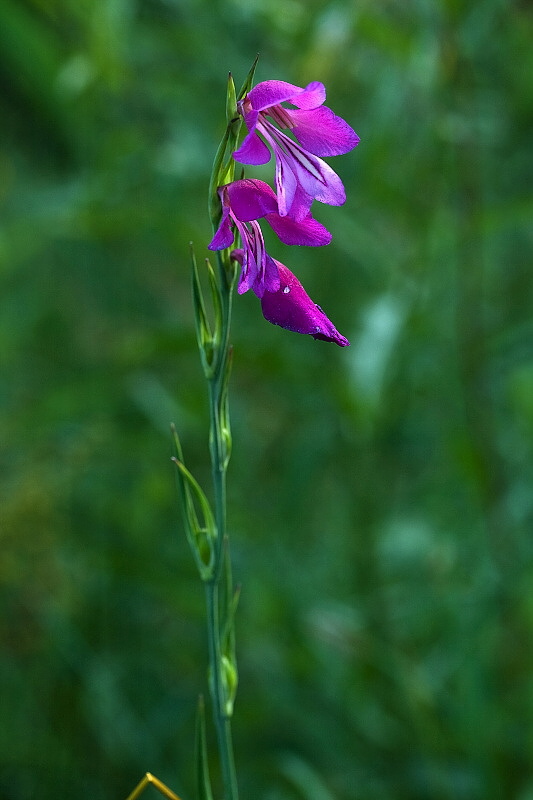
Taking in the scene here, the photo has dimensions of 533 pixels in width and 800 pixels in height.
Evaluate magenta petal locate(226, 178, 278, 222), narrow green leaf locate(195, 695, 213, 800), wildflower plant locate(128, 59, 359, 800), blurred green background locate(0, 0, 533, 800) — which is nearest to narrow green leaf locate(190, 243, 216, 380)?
wildflower plant locate(128, 59, 359, 800)

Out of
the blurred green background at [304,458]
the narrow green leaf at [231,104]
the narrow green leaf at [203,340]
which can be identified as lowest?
the narrow green leaf at [203,340]

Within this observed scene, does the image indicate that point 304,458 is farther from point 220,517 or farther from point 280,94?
point 280,94

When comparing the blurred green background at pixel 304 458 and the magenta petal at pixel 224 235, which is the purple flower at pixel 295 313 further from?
the blurred green background at pixel 304 458

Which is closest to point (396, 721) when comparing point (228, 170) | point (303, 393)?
point (303, 393)

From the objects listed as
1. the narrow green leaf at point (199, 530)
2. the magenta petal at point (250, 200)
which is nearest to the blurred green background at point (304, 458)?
the narrow green leaf at point (199, 530)

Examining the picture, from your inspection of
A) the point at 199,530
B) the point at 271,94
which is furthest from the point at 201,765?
the point at 271,94

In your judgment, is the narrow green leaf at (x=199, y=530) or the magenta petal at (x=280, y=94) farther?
the narrow green leaf at (x=199, y=530)

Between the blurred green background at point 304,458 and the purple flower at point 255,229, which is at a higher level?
the blurred green background at point 304,458
